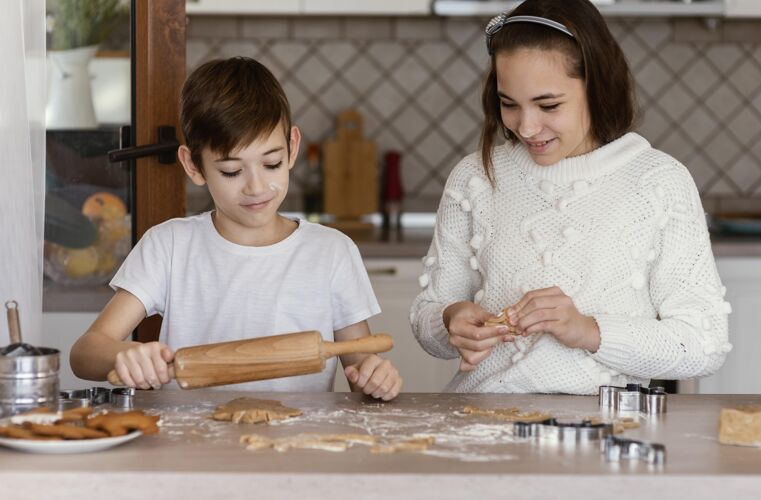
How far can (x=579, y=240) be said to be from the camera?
5.83 feet

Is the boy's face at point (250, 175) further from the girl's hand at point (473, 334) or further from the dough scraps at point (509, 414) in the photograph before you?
the dough scraps at point (509, 414)

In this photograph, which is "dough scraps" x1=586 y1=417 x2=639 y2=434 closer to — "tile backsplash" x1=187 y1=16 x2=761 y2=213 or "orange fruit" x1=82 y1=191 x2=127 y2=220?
"orange fruit" x1=82 y1=191 x2=127 y2=220

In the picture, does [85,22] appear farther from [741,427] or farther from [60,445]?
[741,427]

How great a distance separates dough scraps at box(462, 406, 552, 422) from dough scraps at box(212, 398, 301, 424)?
0.23 metres

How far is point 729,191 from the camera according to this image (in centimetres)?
384

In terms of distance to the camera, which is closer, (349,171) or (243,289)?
(243,289)

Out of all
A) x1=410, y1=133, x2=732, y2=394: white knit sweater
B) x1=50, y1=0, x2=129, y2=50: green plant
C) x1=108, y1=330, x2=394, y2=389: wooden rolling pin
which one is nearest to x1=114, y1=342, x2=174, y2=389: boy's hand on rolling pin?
x1=108, y1=330, x2=394, y2=389: wooden rolling pin

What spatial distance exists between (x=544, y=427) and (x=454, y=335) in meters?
0.43

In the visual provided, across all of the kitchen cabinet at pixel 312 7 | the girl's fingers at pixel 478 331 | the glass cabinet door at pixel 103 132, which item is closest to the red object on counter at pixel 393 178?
the kitchen cabinet at pixel 312 7

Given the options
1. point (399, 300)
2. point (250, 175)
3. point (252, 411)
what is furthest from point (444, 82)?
point (252, 411)

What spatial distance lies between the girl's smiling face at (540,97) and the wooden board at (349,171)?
2.06 m

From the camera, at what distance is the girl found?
65.7 inches

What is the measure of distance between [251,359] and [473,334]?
0.39 m

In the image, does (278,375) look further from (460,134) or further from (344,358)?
(460,134)
